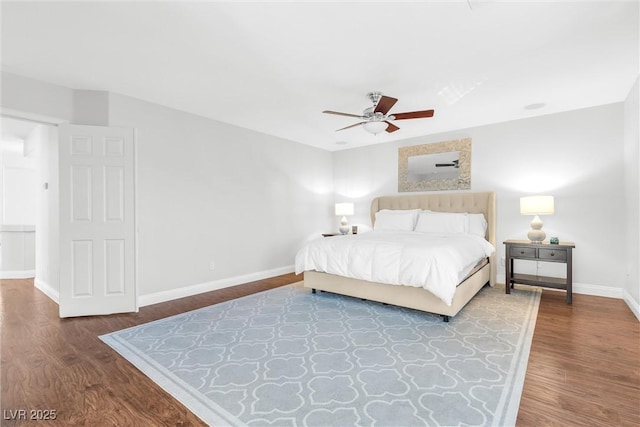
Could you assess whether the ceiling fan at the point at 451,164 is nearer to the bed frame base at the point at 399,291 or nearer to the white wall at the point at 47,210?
the bed frame base at the point at 399,291

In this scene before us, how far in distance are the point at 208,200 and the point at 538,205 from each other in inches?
184

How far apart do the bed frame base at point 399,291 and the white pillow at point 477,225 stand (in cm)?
60

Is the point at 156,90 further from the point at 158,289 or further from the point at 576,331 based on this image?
the point at 576,331

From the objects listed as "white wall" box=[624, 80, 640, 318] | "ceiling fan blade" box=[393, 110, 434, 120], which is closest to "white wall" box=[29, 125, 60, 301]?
"ceiling fan blade" box=[393, 110, 434, 120]

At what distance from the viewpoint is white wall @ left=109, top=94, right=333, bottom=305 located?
12.8 feet

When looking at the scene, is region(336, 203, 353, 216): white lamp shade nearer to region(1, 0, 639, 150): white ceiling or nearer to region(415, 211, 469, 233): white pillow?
region(415, 211, 469, 233): white pillow

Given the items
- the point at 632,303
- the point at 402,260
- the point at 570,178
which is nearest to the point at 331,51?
the point at 402,260

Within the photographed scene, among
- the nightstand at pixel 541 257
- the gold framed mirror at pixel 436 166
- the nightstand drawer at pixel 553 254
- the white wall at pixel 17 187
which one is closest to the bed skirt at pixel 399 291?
the nightstand at pixel 541 257

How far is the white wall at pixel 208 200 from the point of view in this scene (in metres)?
3.90

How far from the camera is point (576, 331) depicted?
292cm

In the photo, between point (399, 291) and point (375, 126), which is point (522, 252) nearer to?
point (399, 291)

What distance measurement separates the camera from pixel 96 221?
355cm

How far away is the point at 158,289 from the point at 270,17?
11.6 ft

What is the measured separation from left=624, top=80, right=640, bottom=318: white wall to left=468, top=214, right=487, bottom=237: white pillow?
1.62 m
